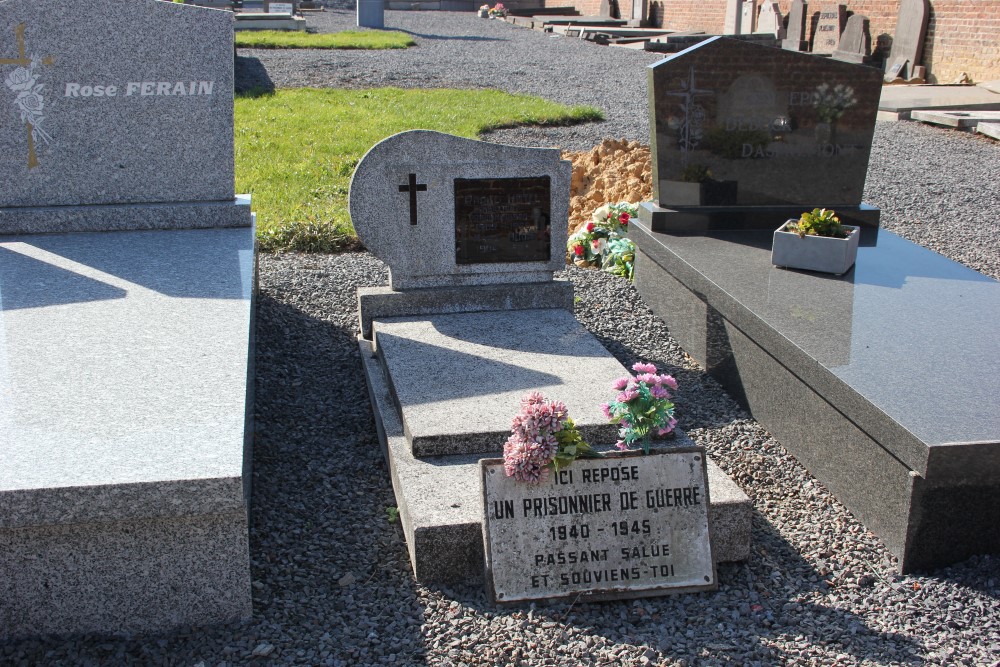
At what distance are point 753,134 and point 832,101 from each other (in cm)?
54

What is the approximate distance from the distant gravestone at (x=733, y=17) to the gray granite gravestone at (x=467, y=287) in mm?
17691

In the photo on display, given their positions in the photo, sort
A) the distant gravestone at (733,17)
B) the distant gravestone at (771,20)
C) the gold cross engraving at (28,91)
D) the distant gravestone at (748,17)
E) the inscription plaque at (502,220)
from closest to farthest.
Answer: the inscription plaque at (502,220) → the gold cross engraving at (28,91) → the distant gravestone at (771,20) → the distant gravestone at (748,17) → the distant gravestone at (733,17)

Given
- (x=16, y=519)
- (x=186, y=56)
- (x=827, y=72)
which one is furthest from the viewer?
(x=827, y=72)

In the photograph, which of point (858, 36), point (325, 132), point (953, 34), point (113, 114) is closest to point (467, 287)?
point (113, 114)

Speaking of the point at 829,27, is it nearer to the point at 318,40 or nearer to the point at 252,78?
the point at 252,78

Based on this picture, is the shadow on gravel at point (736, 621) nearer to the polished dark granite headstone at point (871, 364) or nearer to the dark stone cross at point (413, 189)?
the polished dark granite headstone at point (871, 364)

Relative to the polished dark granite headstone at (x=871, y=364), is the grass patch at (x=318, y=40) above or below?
above

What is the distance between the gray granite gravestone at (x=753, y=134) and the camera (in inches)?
230

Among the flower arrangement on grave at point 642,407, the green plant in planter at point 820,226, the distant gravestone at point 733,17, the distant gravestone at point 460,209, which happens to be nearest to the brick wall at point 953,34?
the distant gravestone at point 733,17

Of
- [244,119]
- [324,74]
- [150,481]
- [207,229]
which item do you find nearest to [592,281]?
[207,229]

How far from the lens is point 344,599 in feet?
9.92

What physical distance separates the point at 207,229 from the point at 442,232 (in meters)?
1.43

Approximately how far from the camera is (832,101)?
19.7ft

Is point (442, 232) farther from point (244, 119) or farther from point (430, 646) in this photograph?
point (244, 119)
